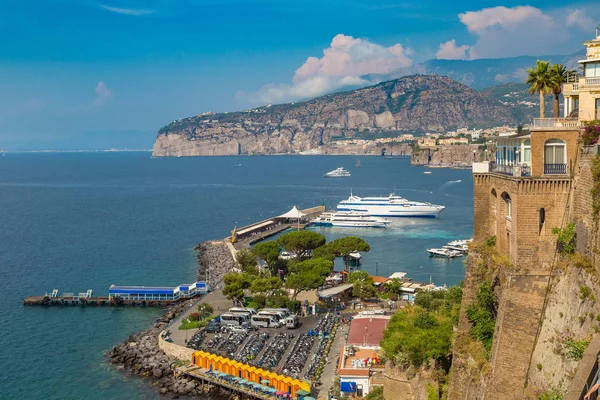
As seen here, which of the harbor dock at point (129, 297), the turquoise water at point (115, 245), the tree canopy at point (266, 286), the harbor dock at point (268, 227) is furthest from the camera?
the harbor dock at point (268, 227)

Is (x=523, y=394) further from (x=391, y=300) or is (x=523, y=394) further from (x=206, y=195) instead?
(x=206, y=195)

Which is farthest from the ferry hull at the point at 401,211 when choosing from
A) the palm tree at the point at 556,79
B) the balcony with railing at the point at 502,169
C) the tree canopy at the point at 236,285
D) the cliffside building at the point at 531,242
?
the cliffside building at the point at 531,242

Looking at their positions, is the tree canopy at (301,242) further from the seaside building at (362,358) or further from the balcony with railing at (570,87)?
the balcony with railing at (570,87)

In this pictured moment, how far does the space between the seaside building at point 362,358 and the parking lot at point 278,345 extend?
6.89 ft

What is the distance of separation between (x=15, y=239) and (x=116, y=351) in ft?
171

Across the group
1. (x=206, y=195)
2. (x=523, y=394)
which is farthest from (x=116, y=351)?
(x=206, y=195)

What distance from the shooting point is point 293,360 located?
33.8m

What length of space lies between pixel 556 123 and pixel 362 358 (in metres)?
17.9

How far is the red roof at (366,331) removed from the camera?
108ft

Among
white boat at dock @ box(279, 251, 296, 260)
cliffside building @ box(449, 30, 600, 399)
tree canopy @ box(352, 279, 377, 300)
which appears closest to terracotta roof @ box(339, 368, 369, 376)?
cliffside building @ box(449, 30, 600, 399)

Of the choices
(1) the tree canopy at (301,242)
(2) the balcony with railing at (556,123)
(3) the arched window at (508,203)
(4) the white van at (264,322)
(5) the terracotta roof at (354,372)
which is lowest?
(4) the white van at (264,322)

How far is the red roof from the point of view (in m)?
32.8

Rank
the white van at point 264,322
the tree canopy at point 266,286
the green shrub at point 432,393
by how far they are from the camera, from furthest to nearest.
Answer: the tree canopy at point 266,286 → the white van at point 264,322 → the green shrub at point 432,393

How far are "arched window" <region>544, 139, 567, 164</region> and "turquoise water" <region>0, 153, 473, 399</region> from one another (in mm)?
24587
